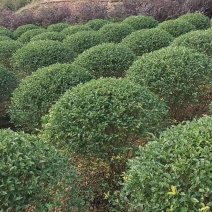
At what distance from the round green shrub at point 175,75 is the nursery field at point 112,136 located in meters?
0.01

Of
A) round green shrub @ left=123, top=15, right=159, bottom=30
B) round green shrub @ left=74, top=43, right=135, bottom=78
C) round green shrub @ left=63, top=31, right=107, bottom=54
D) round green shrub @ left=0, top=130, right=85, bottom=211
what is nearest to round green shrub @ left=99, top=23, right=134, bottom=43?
round green shrub @ left=63, top=31, right=107, bottom=54

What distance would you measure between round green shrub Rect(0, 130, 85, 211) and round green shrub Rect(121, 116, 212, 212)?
547mm

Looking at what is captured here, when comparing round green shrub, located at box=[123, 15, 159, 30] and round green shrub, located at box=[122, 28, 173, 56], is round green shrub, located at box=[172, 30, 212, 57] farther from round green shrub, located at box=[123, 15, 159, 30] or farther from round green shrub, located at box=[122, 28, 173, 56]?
round green shrub, located at box=[123, 15, 159, 30]

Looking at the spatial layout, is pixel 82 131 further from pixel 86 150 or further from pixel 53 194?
pixel 53 194

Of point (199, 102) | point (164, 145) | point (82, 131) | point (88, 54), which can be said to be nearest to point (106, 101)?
point (82, 131)

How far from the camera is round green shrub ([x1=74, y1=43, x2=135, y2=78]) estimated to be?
6.50 m

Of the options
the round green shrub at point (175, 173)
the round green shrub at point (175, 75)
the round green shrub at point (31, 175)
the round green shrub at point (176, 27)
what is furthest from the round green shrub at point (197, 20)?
the round green shrub at point (31, 175)

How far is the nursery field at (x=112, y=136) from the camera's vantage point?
2.67m

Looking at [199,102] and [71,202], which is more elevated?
[71,202]

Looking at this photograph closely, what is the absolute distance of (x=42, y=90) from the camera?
546 centimetres

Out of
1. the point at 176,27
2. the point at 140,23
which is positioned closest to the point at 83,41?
the point at 176,27

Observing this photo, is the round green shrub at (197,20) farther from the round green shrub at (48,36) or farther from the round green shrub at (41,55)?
the round green shrub at (41,55)

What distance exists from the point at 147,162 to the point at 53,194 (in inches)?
32.1

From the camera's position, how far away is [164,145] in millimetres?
2869
